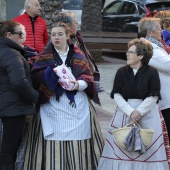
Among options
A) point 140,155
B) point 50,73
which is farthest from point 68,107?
point 140,155

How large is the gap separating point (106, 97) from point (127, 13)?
762cm

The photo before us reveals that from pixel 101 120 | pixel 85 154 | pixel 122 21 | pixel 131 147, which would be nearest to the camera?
pixel 131 147

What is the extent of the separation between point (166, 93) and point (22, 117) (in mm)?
1579

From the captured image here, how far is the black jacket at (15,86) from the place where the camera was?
5820mm

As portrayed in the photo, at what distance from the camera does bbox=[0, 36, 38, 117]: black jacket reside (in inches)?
229

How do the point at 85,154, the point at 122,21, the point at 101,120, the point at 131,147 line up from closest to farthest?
the point at 131,147 → the point at 85,154 → the point at 101,120 → the point at 122,21

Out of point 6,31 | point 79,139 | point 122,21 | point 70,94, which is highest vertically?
point 6,31

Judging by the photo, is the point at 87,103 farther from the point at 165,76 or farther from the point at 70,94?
the point at 165,76

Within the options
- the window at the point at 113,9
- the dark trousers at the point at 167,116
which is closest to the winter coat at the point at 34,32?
the dark trousers at the point at 167,116

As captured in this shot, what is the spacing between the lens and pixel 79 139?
20.4ft

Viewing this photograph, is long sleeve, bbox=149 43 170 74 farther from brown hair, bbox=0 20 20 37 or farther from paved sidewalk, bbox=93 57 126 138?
paved sidewalk, bbox=93 57 126 138

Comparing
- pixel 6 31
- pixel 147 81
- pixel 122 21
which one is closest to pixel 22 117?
pixel 6 31

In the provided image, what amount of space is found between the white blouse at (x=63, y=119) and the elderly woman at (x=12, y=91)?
0.75 feet

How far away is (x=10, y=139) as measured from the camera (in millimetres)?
6055
